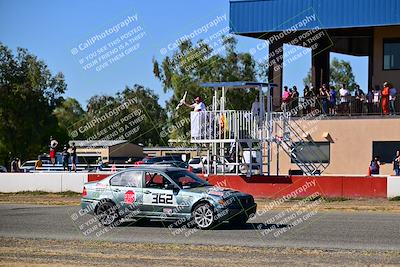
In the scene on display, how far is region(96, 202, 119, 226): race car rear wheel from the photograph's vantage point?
19.8 meters

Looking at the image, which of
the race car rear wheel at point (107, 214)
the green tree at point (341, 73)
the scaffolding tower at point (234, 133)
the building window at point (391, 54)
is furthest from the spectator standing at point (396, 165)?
the green tree at point (341, 73)

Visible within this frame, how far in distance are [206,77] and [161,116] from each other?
29700 millimetres

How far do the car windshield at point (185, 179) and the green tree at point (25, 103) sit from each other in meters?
42.1

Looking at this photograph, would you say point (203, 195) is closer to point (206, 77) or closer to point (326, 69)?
point (326, 69)

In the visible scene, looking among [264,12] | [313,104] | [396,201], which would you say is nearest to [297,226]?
[396,201]

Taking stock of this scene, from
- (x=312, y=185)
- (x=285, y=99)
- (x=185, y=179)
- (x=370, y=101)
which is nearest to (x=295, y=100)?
(x=285, y=99)

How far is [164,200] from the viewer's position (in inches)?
763

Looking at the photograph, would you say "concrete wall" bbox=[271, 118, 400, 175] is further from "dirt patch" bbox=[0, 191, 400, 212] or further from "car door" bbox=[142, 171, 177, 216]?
"car door" bbox=[142, 171, 177, 216]

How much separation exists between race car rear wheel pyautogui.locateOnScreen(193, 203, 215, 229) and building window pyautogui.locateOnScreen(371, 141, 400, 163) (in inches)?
649

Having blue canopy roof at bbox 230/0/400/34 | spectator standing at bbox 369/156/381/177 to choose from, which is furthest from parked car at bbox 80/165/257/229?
blue canopy roof at bbox 230/0/400/34

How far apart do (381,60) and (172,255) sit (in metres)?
24.2

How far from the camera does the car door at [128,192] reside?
1975cm

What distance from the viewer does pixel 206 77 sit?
61188 mm

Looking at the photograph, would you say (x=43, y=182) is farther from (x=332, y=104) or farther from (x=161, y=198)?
(x=161, y=198)
